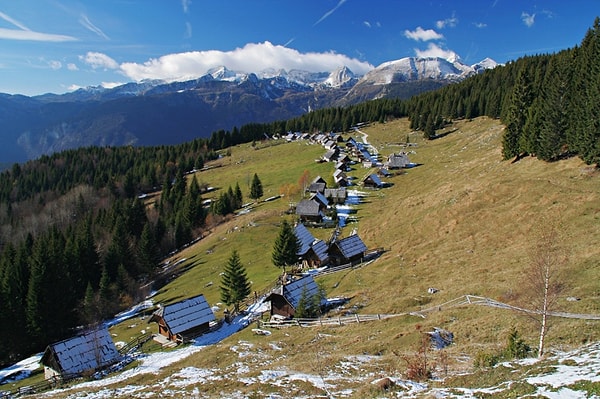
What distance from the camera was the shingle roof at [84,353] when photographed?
136ft

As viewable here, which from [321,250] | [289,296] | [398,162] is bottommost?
[289,296]

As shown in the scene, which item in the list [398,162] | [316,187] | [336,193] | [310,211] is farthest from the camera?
[398,162]

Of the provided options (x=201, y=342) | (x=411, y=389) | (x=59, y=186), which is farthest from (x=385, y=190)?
(x=59, y=186)

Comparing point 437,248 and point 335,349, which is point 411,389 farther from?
point 437,248

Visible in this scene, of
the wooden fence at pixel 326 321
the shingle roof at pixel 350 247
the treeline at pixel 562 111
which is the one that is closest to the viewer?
the wooden fence at pixel 326 321

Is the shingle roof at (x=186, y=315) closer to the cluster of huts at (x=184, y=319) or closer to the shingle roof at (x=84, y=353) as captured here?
the cluster of huts at (x=184, y=319)

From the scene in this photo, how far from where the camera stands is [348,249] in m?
56.4

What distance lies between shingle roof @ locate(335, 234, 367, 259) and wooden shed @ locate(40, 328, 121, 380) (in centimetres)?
3115

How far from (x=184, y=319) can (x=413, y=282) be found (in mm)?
26994

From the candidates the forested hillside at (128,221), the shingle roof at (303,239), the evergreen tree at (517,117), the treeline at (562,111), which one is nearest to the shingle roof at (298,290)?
the shingle roof at (303,239)

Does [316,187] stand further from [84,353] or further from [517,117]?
[84,353]

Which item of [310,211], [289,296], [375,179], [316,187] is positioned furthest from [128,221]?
[289,296]

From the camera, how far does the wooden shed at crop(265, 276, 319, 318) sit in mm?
43281

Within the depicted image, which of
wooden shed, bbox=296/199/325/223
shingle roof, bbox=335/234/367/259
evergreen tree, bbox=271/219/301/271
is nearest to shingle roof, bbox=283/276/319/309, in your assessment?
shingle roof, bbox=335/234/367/259
